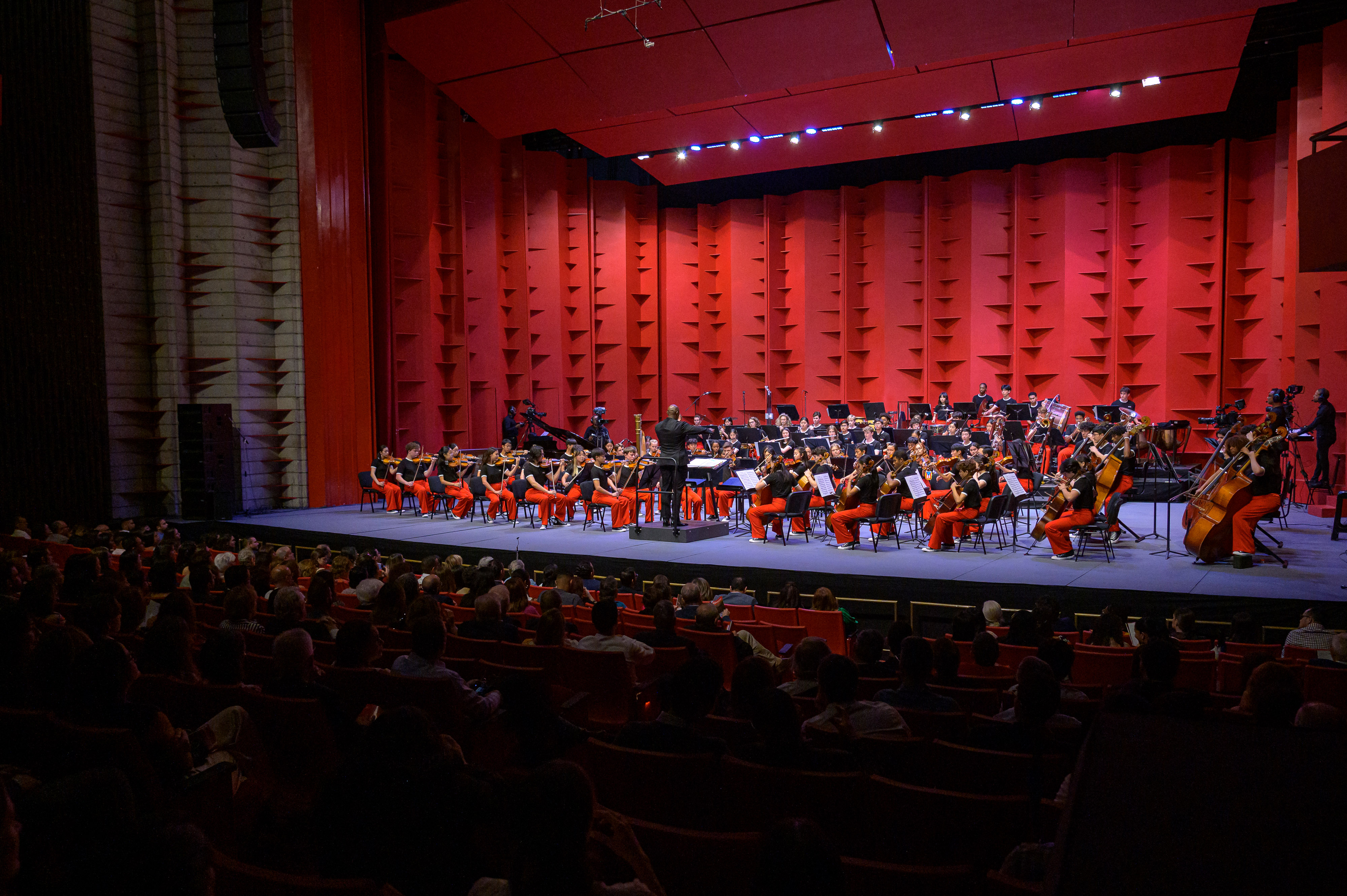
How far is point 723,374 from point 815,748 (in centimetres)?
2138

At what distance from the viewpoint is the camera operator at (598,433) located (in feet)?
59.5

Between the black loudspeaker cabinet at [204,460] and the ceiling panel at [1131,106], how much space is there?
1570 cm

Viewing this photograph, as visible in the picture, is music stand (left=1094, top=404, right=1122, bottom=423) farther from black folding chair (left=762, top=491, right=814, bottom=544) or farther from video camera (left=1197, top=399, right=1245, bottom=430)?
black folding chair (left=762, top=491, right=814, bottom=544)

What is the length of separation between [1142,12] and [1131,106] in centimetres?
505

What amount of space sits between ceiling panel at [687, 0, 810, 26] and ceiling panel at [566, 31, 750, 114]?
0.56m

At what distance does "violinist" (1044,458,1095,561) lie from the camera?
32.7ft

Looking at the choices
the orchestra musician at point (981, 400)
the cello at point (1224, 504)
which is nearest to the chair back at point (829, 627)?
the cello at point (1224, 504)

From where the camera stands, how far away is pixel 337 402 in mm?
16484

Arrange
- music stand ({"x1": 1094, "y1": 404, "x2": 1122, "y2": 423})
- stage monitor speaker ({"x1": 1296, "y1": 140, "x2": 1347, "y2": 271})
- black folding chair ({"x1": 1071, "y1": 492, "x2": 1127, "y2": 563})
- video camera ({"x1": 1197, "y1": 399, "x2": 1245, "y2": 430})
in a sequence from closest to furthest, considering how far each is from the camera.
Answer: stage monitor speaker ({"x1": 1296, "y1": 140, "x2": 1347, "y2": 271}) → black folding chair ({"x1": 1071, "y1": 492, "x2": 1127, "y2": 563}) → video camera ({"x1": 1197, "y1": 399, "x2": 1245, "y2": 430}) → music stand ({"x1": 1094, "y1": 404, "x2": 1122, "y2": 423})

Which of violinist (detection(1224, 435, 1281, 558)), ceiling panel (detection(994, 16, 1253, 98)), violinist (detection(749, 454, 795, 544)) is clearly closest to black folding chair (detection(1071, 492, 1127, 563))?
violinist (detection(1224, 435, 1281, 558))

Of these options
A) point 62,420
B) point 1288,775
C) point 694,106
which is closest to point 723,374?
point 694,106

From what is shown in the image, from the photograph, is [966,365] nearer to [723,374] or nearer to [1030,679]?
[723,374]

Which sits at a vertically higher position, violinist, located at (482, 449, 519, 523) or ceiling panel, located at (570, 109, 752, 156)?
ceiling panel, located at (570, 109, 752, 156)

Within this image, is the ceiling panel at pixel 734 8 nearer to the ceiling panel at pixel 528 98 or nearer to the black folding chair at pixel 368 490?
the ceiling panel at pixel 528 98
